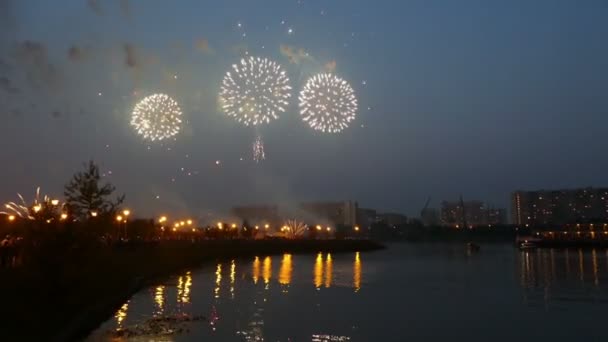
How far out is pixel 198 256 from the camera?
211 feet

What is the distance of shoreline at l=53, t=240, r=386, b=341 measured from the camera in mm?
18734

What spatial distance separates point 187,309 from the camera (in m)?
24.3

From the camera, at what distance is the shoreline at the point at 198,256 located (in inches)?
738

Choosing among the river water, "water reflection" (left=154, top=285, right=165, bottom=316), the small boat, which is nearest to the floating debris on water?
the river water

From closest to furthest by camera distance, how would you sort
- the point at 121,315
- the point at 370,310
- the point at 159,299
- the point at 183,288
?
the point at 121,315 → the point at 370,310 → the point at 159,299 → the point at 183,288

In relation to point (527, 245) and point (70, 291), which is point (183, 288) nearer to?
point (70, 291)

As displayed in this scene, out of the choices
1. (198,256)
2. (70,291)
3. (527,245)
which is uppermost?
(70,291)

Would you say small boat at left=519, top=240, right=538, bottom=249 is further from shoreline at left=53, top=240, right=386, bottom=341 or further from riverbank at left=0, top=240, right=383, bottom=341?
riverbank at left=0, top=240, right=383, bottom=341

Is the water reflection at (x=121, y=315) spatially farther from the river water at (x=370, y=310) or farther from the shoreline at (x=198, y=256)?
the shoreline at (x=198, y=256)

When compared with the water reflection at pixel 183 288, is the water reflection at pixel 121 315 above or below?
above

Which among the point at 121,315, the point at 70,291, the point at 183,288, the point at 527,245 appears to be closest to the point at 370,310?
the point at 121,315

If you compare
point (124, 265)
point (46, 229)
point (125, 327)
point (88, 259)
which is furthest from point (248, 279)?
point (125, 327)

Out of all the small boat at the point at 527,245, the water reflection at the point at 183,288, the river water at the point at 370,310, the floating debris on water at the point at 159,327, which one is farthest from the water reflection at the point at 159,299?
the small boat at the point at 527,245

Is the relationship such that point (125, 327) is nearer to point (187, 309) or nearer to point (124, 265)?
point (187, 309)
